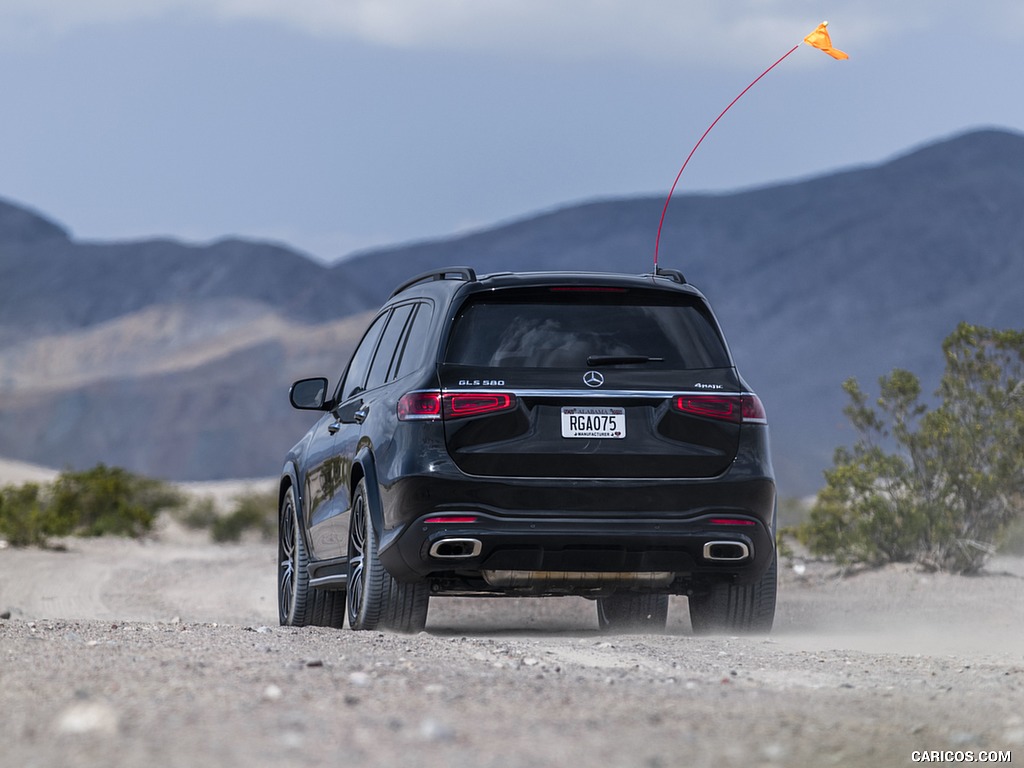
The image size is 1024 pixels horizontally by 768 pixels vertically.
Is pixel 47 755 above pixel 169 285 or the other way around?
the other way around

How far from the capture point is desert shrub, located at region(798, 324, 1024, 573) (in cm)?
1405

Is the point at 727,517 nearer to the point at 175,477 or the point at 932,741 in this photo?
the point at 932,741

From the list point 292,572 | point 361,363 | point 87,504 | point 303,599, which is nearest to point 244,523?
point 87,504

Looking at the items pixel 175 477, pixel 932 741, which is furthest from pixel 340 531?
pixel 175 477

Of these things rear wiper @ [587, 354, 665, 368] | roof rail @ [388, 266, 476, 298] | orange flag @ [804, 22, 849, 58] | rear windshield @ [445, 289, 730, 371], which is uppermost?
orange flag @ [804, 22, 849, 58]

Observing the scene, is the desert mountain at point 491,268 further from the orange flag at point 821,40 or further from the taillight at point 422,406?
the taillight at point 422,406

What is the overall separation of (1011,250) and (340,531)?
286 feet

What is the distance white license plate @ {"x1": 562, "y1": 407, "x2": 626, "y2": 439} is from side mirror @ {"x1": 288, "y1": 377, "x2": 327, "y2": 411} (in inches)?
97.5

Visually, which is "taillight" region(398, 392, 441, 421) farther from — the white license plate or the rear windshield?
the white license plate

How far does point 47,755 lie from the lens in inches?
156

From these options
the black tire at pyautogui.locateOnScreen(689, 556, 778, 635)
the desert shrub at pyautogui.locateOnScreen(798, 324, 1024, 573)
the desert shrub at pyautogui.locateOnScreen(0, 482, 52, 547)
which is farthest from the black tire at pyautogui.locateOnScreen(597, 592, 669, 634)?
the desert shrub at pyautogui.locateOnScreen(0, 482, 52, 547)

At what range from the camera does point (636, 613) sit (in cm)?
941

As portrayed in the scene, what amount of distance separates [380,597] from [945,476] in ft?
27.6

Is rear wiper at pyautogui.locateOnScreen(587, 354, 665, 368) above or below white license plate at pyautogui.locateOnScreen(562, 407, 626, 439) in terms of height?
above
